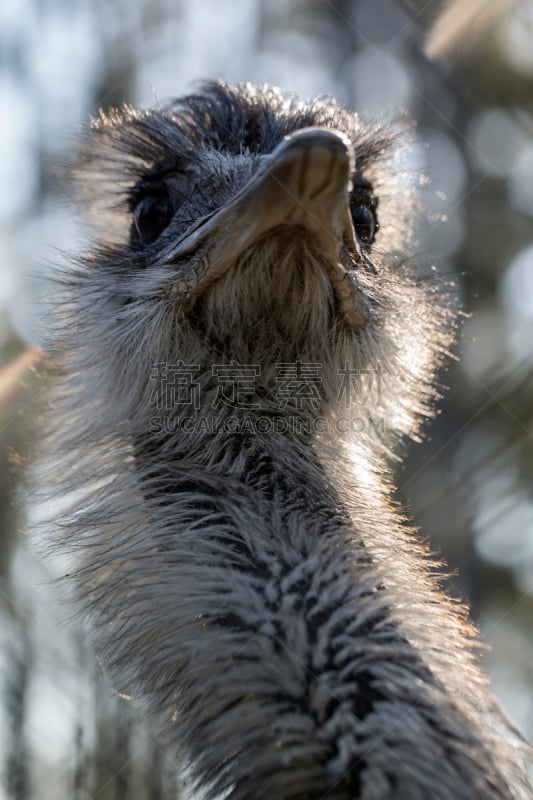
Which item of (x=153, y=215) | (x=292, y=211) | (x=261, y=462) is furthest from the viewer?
(x=153, y=215)

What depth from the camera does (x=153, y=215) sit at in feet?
7.20

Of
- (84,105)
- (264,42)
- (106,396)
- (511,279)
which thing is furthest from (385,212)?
(511,279)

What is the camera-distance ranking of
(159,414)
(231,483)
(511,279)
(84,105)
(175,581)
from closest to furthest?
(175,581), (231,483), (159,414), (84,105), (511,279)

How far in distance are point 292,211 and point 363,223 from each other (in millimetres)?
701

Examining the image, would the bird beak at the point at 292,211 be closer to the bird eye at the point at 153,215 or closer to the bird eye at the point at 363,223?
the bird eye at the point at 153,215

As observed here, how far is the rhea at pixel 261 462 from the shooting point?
49.7 inches

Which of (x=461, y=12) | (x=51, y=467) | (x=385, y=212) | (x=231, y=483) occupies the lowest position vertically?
(x=51, y=467)

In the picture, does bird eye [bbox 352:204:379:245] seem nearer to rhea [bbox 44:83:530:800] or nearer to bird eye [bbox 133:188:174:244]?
rhea [bbox 44:83:530:800]

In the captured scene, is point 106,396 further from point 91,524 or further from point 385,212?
point 385,212

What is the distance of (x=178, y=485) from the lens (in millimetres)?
1754

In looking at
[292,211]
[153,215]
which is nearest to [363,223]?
[153,215]

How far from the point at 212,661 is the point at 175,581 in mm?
176

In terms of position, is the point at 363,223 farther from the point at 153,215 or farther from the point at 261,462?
the point at 261,462

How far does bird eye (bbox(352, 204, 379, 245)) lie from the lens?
222 centimetres
